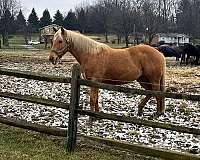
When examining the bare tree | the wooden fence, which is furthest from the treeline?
the wooden fence

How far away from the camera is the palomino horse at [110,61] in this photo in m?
9.53

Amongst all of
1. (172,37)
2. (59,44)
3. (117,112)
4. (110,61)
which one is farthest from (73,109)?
(172,37)

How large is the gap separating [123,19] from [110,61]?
62.9 metres

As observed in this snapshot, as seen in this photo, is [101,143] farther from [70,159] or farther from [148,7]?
[148,7]

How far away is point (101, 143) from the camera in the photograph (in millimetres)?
6586

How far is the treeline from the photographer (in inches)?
2901

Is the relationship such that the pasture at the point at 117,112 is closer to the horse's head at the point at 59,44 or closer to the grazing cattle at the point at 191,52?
the horse's head at the point at 59,44

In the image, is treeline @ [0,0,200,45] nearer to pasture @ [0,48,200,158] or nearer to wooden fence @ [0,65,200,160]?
pasture @ [0,48,200,158]

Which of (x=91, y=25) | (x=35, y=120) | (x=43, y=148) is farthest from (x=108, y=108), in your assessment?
(x=91, y=25)

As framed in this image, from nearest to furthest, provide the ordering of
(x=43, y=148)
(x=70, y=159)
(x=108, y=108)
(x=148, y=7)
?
(x=70, y=159) → (x=43, y=148) → (x=108, y=108) → (x=148, y=7)

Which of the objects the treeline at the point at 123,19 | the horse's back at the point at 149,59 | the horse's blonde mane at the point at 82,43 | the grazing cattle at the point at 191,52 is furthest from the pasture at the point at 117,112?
the treeline at the point at 123,19

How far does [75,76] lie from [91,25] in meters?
86.4

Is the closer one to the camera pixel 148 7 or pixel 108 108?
pixel 108 108

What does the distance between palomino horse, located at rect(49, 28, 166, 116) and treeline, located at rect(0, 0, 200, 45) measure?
57.8 meters
